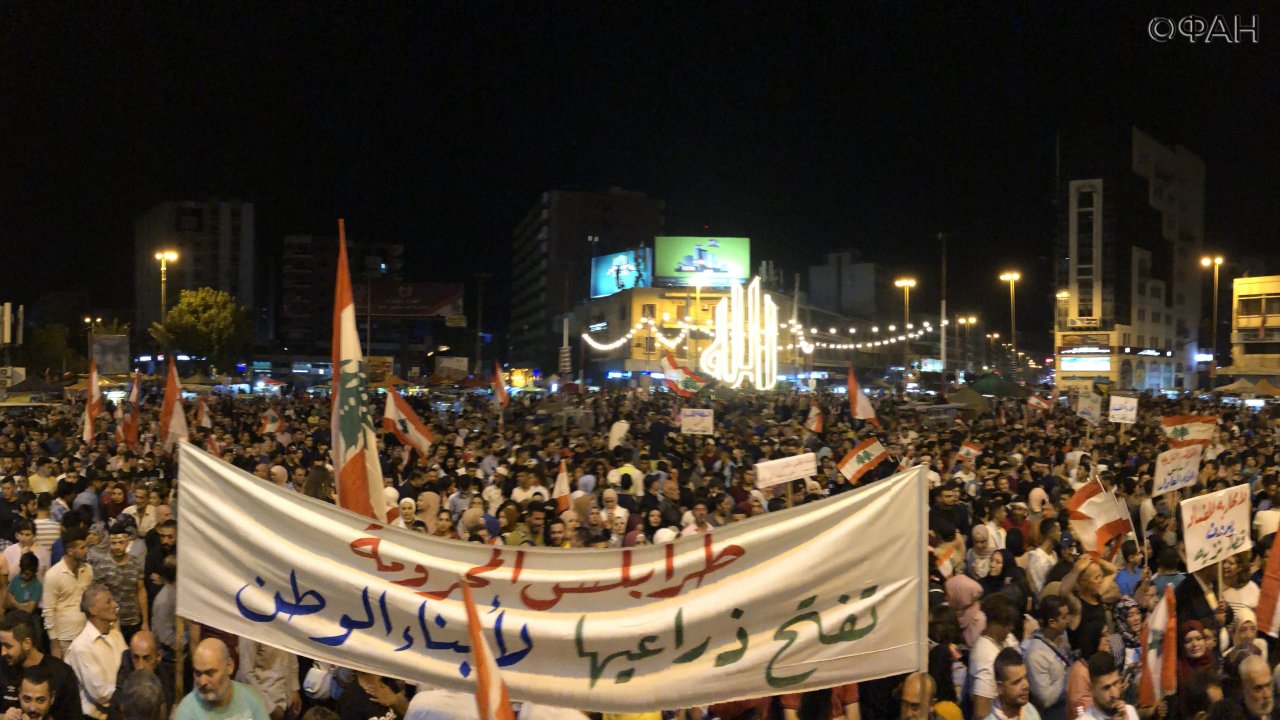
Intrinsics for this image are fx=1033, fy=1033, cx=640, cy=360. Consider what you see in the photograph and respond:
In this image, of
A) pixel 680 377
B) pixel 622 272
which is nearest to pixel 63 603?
pixel 680 377

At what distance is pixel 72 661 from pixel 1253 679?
583 cm

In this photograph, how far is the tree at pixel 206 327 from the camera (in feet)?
223

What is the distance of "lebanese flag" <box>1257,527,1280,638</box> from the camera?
19.7ft

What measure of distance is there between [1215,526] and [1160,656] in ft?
4.43

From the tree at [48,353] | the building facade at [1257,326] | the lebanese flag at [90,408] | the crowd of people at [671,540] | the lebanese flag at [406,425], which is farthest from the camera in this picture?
the tree at [48,353]

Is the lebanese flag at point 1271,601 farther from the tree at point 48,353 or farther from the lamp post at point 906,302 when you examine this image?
the tree at point 48,353

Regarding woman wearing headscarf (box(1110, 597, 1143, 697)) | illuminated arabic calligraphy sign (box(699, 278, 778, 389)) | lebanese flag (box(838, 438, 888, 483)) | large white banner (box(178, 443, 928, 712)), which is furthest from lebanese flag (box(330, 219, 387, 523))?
illuminated arabic calligraphy sign (box(699, 278, 778, 389))

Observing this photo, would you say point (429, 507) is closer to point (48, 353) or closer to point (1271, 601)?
point (1271, 601)

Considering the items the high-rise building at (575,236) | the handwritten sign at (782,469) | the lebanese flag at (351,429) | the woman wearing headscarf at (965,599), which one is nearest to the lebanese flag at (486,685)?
the lebanese flag at (351,429)

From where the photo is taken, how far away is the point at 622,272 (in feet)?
296

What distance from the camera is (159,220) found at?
12562 centimetres

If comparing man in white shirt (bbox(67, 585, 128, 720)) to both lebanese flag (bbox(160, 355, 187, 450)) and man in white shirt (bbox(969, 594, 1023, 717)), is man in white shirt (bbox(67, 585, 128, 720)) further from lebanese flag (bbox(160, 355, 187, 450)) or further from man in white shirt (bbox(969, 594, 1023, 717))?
lebanese flag (bbox(160, 355, 187, 450))

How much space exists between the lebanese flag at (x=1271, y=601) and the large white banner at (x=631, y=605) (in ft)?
11.2

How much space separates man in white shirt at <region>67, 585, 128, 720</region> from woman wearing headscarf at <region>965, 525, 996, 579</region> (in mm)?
5893
